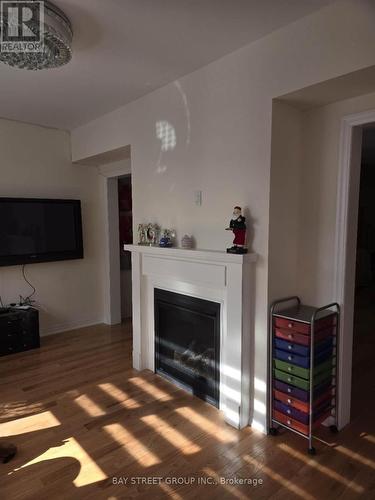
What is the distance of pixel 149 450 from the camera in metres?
2.02

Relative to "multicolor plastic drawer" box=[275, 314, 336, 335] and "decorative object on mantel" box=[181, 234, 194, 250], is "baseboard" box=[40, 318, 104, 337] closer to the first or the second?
"decorative object on mantel" box=[181, 234, 194, 250]

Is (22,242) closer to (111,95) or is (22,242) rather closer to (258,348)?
(111,95)

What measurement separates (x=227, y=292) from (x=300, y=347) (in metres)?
0.58

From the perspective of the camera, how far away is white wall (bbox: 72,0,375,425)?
1729mm

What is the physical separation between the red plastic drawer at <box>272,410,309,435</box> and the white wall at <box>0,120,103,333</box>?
3061 mm

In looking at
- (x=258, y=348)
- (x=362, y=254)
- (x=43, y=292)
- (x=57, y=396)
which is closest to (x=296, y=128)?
(x=258, y=348)

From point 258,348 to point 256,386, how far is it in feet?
0.88

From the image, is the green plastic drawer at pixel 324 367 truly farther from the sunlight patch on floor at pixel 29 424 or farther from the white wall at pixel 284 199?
the sunlight patch on floor at pixel 29 424

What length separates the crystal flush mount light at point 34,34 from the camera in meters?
1.65

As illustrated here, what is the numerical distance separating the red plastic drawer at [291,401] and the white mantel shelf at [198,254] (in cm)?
89

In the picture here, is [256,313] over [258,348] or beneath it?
over

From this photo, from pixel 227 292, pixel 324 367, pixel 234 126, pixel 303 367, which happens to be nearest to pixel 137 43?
pixel 234 126

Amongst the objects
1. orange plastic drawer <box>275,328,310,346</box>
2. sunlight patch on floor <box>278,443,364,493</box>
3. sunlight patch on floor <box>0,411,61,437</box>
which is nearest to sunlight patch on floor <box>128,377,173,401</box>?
sunlight patch on floor <box>0,411,61,437</box>

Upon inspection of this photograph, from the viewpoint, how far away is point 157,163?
291 centimetres
